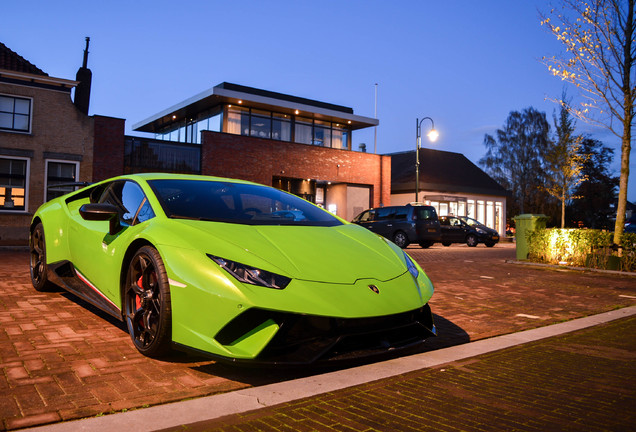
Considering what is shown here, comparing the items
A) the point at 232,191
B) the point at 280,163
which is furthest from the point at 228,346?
the point at 280,163

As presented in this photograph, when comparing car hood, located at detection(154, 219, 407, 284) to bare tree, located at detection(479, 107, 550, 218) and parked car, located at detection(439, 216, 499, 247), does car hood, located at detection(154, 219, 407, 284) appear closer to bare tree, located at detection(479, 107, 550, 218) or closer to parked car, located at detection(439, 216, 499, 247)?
parked car, located at detection(439, 216, 499, 247)

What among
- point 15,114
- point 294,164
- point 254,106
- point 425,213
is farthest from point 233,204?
point 254,106

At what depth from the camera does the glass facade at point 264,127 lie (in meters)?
28.7

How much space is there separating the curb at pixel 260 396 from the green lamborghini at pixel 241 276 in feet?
0.74

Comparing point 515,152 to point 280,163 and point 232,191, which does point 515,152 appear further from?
point 232,191

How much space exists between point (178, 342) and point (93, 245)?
1709 millimetres

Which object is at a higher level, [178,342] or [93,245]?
[93,245]

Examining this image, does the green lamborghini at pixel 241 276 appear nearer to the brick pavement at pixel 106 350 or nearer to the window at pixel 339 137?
the brick pavement at pixel 106 350

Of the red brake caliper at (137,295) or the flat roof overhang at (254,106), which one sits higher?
the flat roof overhang at (254,106)

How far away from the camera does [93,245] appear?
177 inches

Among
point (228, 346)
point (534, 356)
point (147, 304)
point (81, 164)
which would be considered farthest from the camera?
point (81, 164)

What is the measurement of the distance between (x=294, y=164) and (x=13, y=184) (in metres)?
14.1

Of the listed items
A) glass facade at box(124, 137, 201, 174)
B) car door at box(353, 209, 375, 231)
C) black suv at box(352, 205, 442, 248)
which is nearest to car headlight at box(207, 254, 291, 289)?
black suv at box(352, 205, 442, 248)

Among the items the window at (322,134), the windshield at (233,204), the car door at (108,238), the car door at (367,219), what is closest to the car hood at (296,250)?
the windshield at (233,204)
